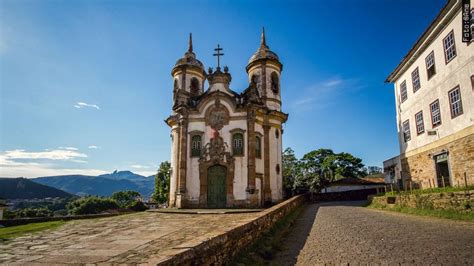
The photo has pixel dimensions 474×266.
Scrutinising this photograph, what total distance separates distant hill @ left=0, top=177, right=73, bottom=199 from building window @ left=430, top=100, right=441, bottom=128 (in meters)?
159

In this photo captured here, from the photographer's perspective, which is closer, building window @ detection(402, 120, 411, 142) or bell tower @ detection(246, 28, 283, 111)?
building window @ detection(402, 120, 411, 142)

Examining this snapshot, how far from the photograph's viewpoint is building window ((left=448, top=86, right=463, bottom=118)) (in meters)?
15.0

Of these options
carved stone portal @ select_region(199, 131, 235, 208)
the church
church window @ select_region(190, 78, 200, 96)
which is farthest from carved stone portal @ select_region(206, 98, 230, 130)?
church window @ select_region(190, 78, 200, 96)

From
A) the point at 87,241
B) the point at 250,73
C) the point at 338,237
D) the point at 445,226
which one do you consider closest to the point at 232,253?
the point at 87,241

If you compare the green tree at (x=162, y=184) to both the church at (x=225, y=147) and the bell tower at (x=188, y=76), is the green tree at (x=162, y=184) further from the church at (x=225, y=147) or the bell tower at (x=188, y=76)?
the church at (x=225, y=147)

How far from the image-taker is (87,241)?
7.44 meters

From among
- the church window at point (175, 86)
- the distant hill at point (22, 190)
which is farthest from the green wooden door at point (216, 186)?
the distant hill at point (22, 190)

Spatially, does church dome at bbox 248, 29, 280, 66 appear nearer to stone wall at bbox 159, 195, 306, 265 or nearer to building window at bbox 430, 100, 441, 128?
building window at bbox 430, 100, 441, 128

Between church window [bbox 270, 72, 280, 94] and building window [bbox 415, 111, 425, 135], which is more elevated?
church window [bbox 270, 72, 280, 94]

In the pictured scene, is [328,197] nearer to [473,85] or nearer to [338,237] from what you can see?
[473,85]

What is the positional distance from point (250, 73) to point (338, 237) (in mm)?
18634

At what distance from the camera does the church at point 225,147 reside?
2111cm

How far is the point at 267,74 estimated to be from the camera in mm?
24781

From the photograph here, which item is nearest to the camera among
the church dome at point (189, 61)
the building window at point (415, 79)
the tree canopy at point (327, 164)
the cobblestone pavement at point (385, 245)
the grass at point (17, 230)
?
the cobblestone pavement at point (385, 245)
